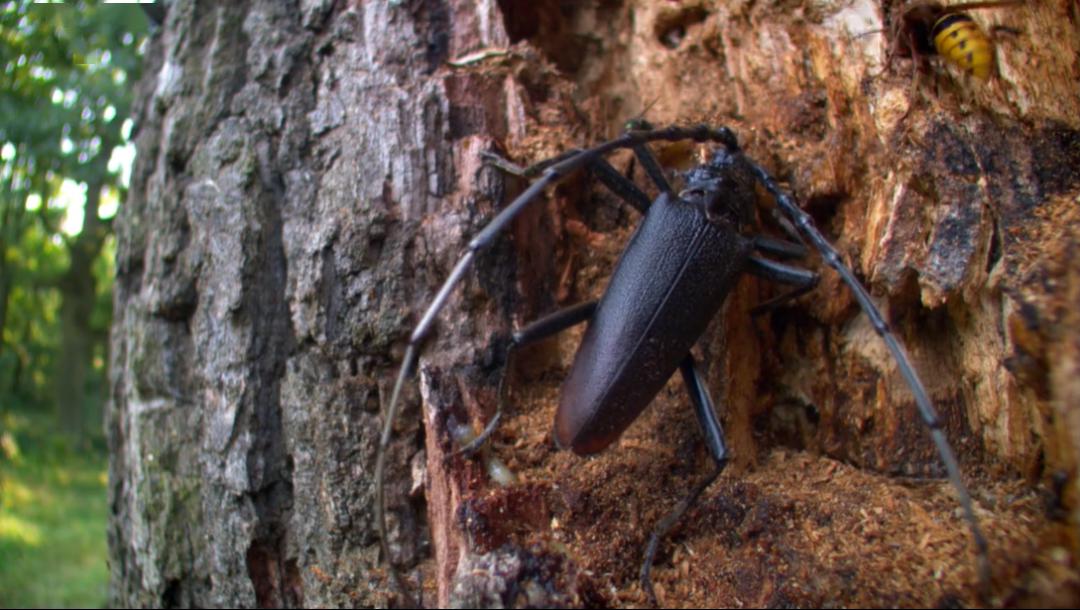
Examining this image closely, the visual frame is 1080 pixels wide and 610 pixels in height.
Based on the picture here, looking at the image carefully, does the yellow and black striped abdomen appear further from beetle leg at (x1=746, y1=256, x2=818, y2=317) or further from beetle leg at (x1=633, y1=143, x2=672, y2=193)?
beetle leg at (x1=633, y1=143, x2=672, y2=193)

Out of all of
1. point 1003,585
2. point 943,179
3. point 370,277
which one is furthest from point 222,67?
point 1003,585

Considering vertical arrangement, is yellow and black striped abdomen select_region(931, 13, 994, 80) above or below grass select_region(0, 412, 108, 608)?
above

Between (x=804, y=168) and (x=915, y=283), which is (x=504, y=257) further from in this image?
(x=915, y=283)

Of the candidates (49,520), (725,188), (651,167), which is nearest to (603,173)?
(651,167)

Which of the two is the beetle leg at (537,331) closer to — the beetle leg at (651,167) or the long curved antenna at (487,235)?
the long curved antenna at (487,235)

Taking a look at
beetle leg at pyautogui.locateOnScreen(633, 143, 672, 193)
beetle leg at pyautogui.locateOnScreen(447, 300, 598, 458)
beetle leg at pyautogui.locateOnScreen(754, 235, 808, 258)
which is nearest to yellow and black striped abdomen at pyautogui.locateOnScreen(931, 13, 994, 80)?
beetle leg at pyautogui.locateOnScreen(754, 235, 808, 258)

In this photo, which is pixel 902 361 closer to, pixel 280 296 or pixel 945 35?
pixel 945 35

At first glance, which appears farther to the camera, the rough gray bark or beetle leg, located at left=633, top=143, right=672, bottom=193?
beetle leg, located at left=633, top=143, right=672, bottom=193
